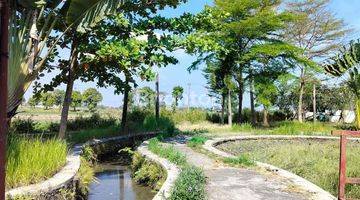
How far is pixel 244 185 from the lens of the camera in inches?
349

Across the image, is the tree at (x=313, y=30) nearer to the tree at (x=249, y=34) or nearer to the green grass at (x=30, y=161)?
the tree at (x=249, y=34)

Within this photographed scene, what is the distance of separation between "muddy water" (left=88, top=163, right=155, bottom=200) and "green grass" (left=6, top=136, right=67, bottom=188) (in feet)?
5.95

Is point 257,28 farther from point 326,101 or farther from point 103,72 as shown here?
point 326,101

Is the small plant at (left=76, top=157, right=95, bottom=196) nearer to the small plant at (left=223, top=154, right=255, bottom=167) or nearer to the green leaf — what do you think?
the green leaf

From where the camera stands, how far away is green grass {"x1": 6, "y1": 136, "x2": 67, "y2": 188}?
727cm

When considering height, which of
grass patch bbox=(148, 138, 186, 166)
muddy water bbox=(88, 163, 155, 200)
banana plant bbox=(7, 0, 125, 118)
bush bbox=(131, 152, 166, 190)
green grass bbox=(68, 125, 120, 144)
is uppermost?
banana plant bbox=(7, 0, 125, 118)

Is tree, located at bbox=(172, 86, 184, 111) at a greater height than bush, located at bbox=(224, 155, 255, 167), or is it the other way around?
tree, located at bbox=(172, 86, 184, 111)

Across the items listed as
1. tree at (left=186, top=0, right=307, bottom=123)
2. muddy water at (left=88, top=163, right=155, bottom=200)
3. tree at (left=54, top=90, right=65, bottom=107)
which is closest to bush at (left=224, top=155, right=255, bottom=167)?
muddy water at (left=88, top=163, right=155, bottom=200)

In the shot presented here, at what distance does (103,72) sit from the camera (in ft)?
52.3

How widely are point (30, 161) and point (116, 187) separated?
4.46 metres

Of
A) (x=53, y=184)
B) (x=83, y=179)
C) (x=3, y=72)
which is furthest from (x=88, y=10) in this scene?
(x=3, y=72)

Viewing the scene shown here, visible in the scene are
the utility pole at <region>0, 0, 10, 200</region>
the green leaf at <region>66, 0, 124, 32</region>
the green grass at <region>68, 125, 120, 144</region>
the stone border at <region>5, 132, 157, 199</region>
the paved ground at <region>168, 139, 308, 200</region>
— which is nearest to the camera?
the utility pole at <region>0, 0, 10, 200</region>

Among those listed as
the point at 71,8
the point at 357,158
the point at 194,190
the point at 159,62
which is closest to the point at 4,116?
the point at 194,190

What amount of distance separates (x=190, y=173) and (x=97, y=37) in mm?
6727
